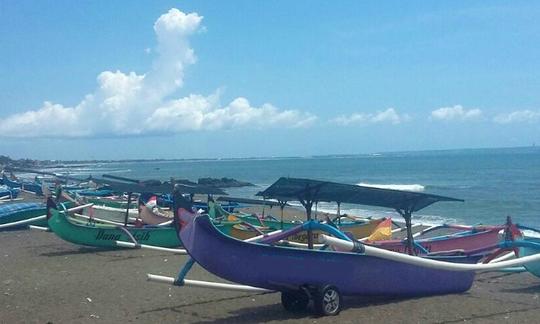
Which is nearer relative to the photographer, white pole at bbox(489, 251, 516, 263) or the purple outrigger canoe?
the purple outrigger canoe

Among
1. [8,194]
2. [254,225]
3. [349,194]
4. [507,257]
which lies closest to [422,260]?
[349,194]

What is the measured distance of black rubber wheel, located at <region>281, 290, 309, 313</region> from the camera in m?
9.23

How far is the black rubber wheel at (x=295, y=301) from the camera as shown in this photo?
9234 mm

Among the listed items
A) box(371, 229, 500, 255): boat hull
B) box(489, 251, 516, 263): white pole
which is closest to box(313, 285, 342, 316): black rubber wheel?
box(489, 251, 516, 263): white pole

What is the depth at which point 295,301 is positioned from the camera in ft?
30.7

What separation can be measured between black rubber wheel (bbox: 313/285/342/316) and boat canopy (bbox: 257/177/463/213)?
1.64 meters

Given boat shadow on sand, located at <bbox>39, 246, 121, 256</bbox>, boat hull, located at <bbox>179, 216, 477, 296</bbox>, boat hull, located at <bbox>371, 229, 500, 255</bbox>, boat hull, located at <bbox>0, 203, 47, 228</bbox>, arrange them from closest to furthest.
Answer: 1. boat hull, located at <bbox>179, 216, 477, 296</bbox>
2. boat hull, located at <bbox>371, 229, 500, 255</bbox>
3. boat shadow on sand, located at <bbox>39, 246, 121, 256</bbox>
4. boat hull, located at <bbox>0, 203, 47, 228</bbox>

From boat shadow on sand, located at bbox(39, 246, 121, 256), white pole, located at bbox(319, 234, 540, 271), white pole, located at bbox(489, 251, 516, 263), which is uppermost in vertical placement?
white pole, located at bbox(319, 234, 540, 271)

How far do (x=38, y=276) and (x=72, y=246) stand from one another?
179 inches

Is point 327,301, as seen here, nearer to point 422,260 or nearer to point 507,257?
point 422,260

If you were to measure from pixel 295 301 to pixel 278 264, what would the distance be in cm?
73

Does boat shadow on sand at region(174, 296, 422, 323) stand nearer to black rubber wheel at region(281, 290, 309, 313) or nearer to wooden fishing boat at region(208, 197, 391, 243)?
black rubber wheel at region(281, 290, 309, 313)

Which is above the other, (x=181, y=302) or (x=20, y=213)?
(x=20, y=213)

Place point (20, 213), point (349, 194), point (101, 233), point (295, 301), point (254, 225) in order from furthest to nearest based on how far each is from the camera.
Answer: point (20, 213)
point (254, 225)
point (101, 233)
point (349, 194)
point (295, 301)
